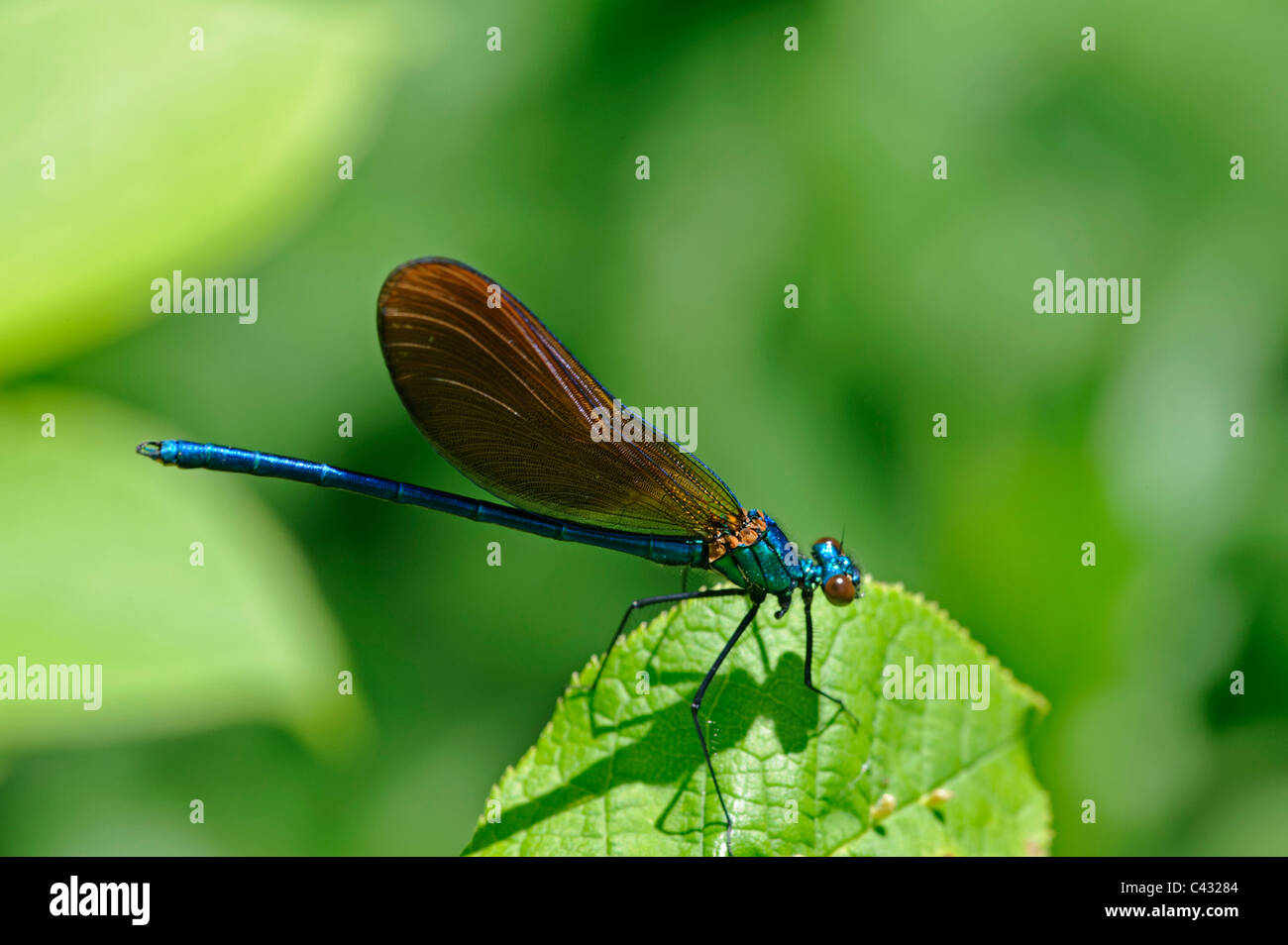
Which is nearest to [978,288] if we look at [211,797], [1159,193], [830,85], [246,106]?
[1159,193]

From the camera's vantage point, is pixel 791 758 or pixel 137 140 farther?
pixel 791 758

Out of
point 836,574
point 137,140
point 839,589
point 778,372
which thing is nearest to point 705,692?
point 839,589

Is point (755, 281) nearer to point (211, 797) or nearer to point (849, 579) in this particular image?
point (849, 579)

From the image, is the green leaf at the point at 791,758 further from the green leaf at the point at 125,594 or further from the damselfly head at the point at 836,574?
the green leaf at the point at 125,594

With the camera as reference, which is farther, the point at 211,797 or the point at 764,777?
the point at 211,797

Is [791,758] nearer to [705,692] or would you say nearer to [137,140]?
[705,692]

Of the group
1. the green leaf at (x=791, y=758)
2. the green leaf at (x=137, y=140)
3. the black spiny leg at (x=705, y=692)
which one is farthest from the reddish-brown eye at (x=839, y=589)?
the green leaf at (x=137, y=140)

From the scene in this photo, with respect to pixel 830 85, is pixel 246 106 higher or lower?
lower

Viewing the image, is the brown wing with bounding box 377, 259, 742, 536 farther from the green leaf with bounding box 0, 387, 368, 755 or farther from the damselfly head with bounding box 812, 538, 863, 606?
the green leaf with bounding box 0, 387, 368, 755
